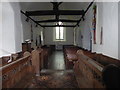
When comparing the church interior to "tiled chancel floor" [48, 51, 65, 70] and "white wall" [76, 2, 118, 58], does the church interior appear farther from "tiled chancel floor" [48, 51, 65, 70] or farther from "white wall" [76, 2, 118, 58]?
"tiled chancel floor" [48, 51, 65, 70]

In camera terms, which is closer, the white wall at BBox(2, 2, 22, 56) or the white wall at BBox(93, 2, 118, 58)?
the white wall at BBox(93, 2, 118, 58)

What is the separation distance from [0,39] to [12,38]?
0.51m

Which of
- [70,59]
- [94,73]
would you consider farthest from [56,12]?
[94,73]

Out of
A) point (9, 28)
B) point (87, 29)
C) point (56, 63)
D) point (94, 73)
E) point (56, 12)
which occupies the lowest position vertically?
point (56, 63)

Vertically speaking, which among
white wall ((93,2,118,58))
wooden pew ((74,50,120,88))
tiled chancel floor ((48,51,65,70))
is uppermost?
white wall ((93,2,118,58))

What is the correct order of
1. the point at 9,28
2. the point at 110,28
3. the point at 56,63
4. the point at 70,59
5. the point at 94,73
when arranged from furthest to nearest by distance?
the point at 56,63, the point at 9,28, the point at 70,59, the point at 110,28, the point at 94,73

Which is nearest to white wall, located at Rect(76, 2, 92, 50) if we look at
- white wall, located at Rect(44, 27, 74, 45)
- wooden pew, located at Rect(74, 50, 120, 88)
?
wooden pew, located at Rect(74, 50, 120, 88)

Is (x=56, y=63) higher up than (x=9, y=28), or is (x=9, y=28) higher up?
(x=9, y=28)

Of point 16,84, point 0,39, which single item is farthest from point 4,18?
point 16,84

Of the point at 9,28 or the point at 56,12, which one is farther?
the point at 56,12

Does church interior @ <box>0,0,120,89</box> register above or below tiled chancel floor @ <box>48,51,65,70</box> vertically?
above

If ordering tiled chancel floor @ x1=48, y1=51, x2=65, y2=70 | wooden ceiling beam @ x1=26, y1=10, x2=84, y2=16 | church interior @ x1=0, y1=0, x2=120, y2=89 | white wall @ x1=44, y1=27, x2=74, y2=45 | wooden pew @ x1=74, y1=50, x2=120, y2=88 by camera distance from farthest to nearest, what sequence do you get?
white wall @ x1=44, y1=27, x2=74, y2=45 < wooden ceiling beam @ x1=26, y1=10, x2=84, y2=16 < tiled chancel floor @ x1=48, y1=51, x2=65, y2=70 < church interior @ x1=0, y1=0, x2=120, y2=89 < wooden pew @ x1=74, y1=50, x2=120, y2=88

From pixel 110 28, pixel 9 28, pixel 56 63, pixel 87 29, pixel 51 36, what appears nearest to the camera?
pixel 110 28

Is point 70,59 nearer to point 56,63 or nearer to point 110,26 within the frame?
point 110,26
